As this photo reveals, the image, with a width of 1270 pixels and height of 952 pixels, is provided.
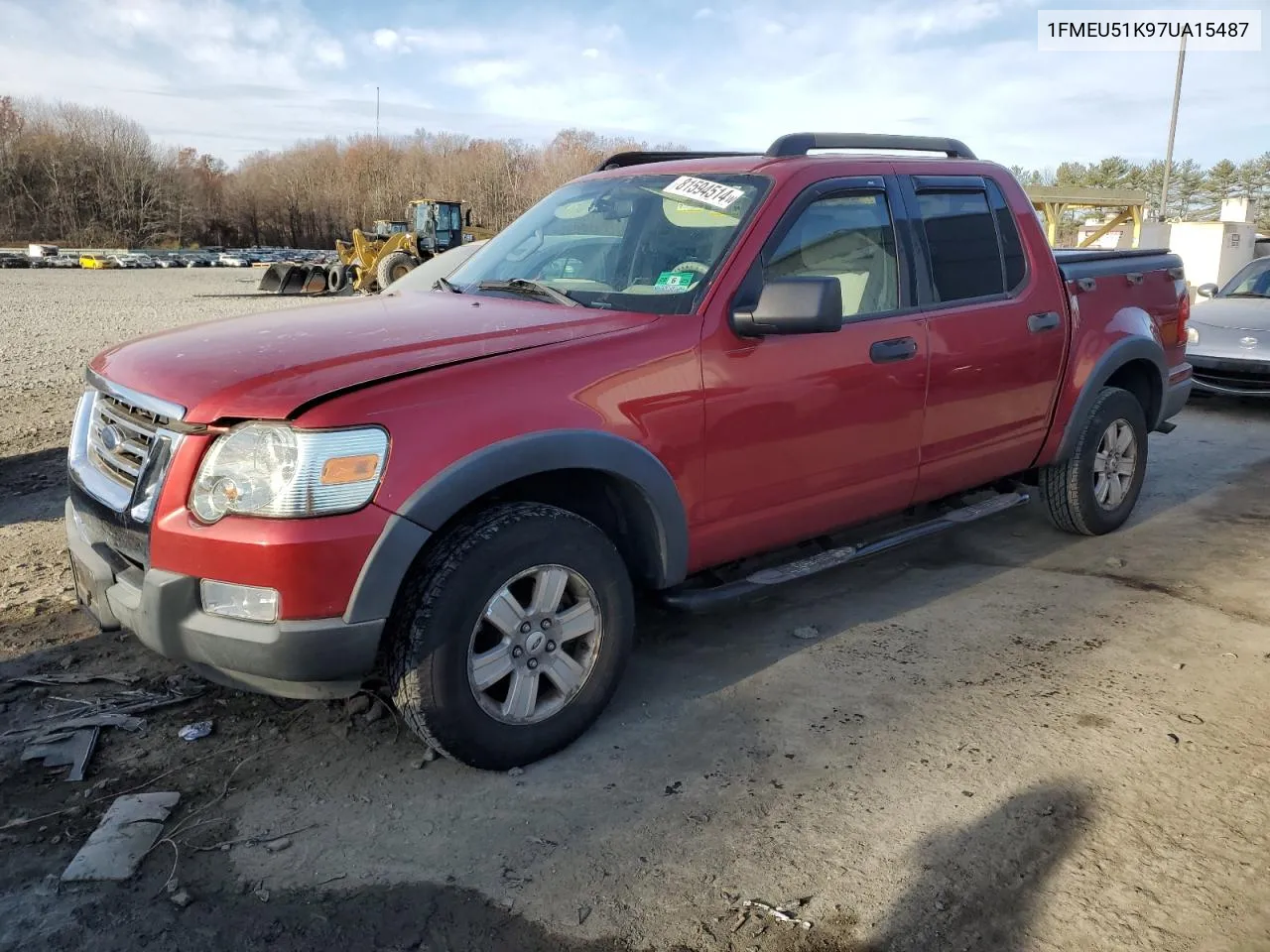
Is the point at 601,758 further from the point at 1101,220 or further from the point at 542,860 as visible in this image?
the point at 1101,220

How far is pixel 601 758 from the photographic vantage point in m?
3.16

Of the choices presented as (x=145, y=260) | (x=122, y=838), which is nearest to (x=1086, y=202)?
(x=122, y=838)

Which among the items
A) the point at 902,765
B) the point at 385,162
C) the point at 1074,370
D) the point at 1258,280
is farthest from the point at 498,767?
the point at 385,162

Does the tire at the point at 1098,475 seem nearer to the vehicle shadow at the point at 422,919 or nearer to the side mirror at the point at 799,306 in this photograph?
the side mirror at the point at 799,306

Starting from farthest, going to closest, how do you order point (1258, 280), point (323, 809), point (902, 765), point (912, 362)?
1. point (1258, 280)
2. point (912, 362)
3. point (902, 765)
4. point (323, 809)

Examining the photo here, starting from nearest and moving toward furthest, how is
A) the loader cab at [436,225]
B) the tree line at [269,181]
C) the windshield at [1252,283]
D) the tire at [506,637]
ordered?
the tire at [506,637]
the windshield at [1252,283]
the loader cab at [436,225]
the tree line at [269,181]

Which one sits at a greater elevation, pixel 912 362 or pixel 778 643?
pixel 912 362

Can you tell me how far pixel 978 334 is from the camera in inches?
167

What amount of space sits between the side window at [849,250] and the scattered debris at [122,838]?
2648 mm

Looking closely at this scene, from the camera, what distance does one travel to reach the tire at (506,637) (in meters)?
2.79

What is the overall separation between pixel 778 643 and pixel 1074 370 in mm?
2121

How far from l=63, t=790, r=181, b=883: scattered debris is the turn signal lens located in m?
1.12

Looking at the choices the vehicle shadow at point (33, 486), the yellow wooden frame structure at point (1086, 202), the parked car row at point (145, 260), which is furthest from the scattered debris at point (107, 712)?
the parked car row at point (145, 260)

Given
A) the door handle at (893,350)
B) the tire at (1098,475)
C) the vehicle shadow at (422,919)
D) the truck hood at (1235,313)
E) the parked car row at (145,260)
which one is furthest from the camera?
the parked car row at (145,260)
